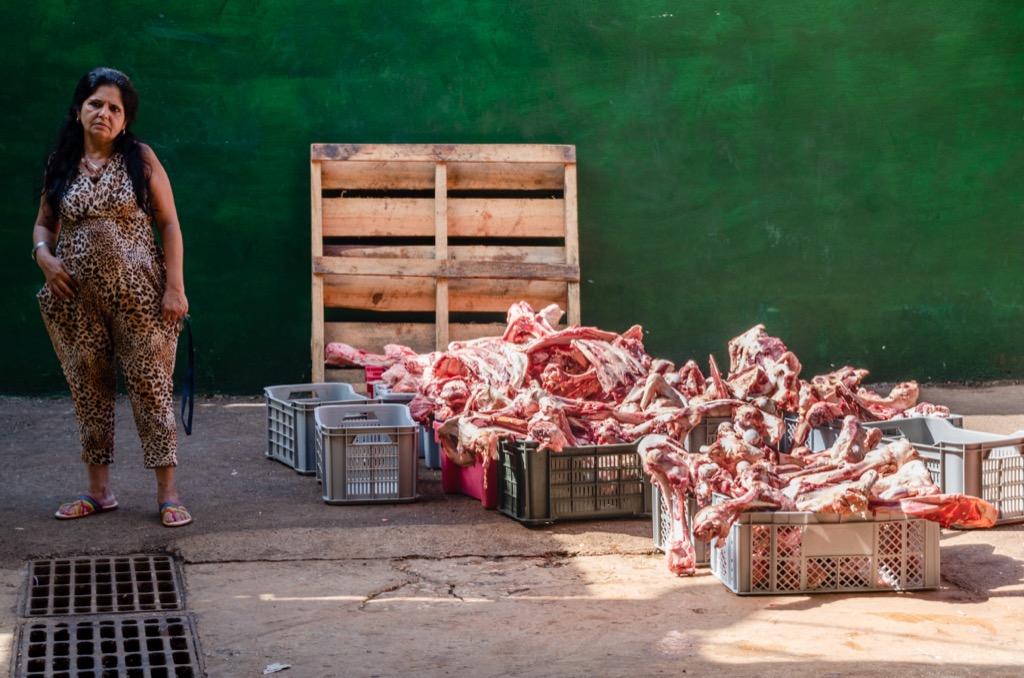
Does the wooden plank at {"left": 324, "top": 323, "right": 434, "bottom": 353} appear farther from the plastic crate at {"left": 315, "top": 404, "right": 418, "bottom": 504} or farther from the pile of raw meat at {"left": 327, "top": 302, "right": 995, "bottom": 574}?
the plastic crate at {"left": 315, "top": 404, "right": 418, "bottom": 504}

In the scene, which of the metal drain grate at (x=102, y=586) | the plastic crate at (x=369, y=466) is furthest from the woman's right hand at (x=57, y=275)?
the plastic crate at (x=369, y=466)

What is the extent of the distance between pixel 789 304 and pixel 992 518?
5.02m

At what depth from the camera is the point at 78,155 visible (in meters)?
5.37

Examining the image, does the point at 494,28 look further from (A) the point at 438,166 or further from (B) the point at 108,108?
(B) the point at 108,108

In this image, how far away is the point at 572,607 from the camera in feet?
14.4

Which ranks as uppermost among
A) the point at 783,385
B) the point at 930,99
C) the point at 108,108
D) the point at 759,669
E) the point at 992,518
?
the point at 930,99

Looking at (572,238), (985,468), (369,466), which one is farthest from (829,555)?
(572,238)

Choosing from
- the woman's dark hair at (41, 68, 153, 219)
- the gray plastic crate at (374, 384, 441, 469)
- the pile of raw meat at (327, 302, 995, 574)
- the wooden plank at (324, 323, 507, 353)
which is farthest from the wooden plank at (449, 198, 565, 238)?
the woman's dark hair at (41, 68, 153, 219)

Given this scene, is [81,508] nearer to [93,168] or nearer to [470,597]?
[93,168]

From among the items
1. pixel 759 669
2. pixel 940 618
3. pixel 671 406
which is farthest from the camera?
pixel 671 406

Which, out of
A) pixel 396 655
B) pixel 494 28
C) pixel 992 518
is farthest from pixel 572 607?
pixel 494 28

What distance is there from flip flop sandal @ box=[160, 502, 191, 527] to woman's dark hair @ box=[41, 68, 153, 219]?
1317mm

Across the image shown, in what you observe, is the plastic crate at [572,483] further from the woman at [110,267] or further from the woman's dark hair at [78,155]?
the woman's dark hair at [78,155]

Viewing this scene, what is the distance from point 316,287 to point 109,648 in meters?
4.91
